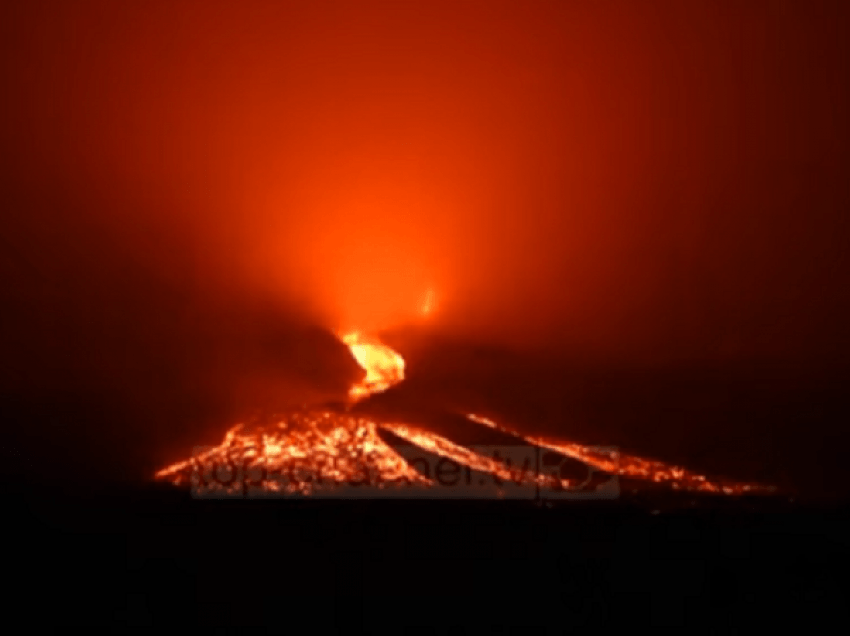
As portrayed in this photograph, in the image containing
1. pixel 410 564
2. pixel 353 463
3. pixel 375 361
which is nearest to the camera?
pixel 410 564

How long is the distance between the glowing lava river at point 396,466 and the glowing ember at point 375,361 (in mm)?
469

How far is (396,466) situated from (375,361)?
6.67ft

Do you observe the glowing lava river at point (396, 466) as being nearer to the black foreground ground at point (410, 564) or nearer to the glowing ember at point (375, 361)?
the black foreground ground at point (410, 564)

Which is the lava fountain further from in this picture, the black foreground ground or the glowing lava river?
the black foreground ground

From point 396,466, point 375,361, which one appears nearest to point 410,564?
point 396,466

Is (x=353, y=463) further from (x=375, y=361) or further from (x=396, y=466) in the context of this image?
(x=375, y=361)

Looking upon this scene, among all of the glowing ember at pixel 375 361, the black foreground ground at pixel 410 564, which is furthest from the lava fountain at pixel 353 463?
the glowing ember at pixel 375 361

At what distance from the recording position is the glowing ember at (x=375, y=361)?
10000mm

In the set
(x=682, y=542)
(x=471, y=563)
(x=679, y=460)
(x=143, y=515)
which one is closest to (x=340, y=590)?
(x=471, y=563)

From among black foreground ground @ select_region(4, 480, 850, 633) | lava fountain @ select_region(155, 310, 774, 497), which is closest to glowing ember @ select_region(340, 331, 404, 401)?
lava fountain @ select_region(155, 310, 774, 497)

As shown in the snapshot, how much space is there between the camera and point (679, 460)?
9.34 meters

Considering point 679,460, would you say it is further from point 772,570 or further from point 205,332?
point 205,332

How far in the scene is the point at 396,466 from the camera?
835 centimetres

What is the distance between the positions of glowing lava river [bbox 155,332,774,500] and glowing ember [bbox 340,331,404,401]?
469 mm
